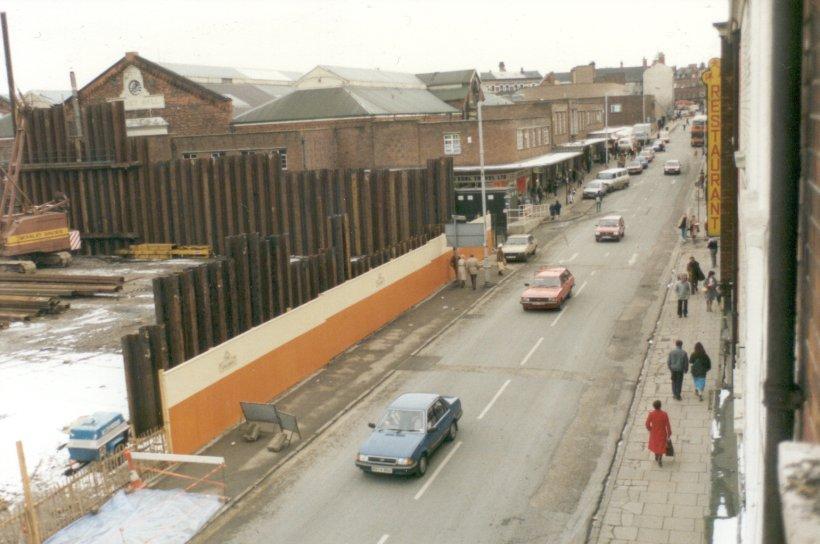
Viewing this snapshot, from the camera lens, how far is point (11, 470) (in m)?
17.0

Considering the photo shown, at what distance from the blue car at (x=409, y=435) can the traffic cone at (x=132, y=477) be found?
4431 mm

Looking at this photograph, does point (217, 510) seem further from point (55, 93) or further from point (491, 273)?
point (55, 93)

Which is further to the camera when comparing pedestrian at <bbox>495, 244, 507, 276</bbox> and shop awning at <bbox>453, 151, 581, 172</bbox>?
shop awning at <bbox>453, 151, 581, 172</bbox>

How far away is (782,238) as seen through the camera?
9.00ft

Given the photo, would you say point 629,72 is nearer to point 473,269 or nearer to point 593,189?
point 593,189

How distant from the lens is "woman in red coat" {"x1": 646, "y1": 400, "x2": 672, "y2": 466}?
51.6ft

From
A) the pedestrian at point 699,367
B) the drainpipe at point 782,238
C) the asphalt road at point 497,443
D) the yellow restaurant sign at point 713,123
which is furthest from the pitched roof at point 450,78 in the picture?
the drainpipe at point 782,238

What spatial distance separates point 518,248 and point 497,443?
2215 centimetres

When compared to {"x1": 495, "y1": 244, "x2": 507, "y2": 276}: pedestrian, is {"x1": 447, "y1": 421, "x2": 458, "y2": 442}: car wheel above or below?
below

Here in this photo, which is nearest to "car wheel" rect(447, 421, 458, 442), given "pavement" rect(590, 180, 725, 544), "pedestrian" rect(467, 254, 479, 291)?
"pavement" rect(590, 180, 725, 544)

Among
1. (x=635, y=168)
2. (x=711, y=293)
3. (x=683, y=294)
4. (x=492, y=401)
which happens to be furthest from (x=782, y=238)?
(x=635, y=168)

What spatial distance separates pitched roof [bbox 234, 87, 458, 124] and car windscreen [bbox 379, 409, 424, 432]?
1759 inches

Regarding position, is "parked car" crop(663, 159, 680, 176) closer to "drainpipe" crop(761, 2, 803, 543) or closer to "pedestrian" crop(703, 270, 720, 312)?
"pedestrian" crop(703, 270, 720, 312)

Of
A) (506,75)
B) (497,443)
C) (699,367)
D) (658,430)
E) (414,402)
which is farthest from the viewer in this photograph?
(506,75)
